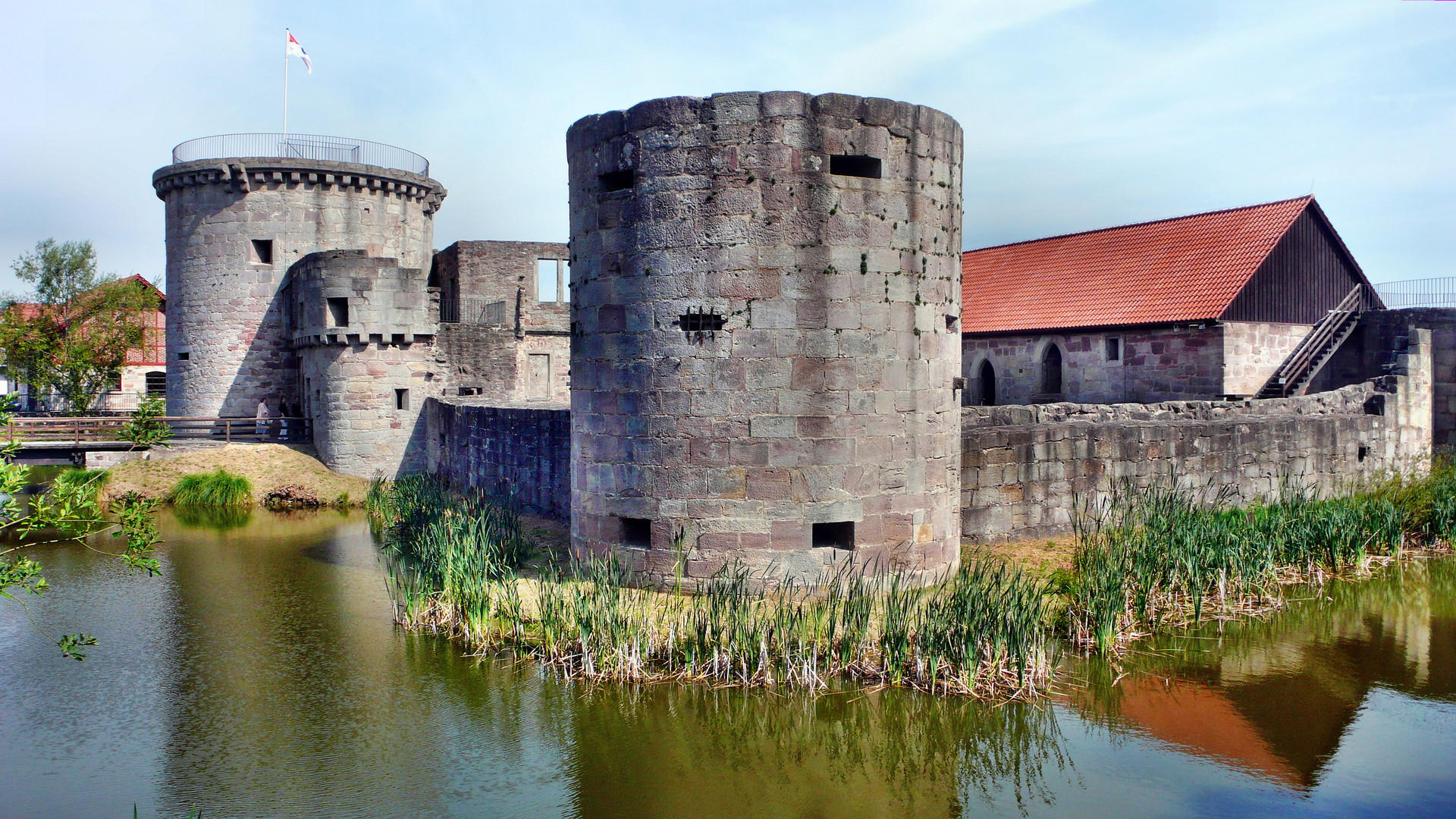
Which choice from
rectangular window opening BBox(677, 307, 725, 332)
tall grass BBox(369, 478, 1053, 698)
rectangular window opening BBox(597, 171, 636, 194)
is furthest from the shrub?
rectangular window opening BBox(677, 307, 725, 332)

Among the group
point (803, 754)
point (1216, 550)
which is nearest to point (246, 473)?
point (803, 754)

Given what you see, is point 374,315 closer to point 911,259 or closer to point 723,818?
point 911,259

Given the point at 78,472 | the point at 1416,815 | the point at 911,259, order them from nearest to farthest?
the point at 1416,815 → the point at 911,259 → the point at 78,472

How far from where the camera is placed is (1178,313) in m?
20.5

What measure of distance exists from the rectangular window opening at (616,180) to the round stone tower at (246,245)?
14484 mm

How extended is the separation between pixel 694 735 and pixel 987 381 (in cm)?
2038

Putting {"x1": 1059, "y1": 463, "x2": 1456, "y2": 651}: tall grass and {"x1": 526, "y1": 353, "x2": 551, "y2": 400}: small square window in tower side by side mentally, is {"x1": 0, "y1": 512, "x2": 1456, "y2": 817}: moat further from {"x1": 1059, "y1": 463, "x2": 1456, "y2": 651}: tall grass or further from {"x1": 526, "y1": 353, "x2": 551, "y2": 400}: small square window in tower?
{"x1": 526, "y1": 353, "x2": 551, "y2": 400}: small square window in tower

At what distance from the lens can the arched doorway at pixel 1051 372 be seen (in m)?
23.4

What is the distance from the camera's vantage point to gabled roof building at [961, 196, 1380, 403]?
2030cm

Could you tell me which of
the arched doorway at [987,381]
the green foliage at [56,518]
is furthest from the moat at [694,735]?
the arched doorway at [987,381]

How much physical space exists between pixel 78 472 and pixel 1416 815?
19647 millimetres

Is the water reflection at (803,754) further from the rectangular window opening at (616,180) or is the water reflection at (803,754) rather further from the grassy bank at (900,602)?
the rectangular window opening at (616,180)

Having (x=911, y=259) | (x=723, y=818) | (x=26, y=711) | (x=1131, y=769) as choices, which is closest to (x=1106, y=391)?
(x=911, y=259)

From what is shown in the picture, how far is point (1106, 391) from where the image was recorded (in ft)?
71.8
